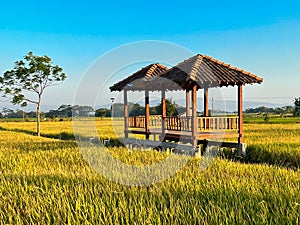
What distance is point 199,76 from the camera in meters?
9.17

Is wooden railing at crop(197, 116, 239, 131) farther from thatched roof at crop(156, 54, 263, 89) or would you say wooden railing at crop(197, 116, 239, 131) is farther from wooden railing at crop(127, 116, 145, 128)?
wooden railing at crop(127, 116, 145, 128)

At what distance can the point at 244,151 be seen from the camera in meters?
9.88

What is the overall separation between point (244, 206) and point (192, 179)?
145cm

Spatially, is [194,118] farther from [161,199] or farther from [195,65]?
[161,199]

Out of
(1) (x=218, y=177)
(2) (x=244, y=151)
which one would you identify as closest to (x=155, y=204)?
(1) (x=218, y=177)

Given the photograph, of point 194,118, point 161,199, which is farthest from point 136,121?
point 161,199

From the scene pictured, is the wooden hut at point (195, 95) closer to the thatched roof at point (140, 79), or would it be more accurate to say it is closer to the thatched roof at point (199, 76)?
the thatched roof at point (199, 76)

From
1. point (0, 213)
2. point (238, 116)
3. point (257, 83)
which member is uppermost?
point (257, 83)

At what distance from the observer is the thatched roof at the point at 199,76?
363 inches

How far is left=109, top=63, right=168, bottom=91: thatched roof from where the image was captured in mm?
11732

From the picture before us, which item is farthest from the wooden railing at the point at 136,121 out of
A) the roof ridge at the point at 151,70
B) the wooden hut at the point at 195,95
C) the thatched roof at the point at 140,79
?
the roof ridge at the point at 151,70

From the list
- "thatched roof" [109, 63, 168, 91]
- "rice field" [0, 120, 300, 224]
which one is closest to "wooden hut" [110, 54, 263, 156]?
"thatched roof" [109, 63, 168, 91]

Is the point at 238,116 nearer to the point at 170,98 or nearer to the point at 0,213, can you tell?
the point at 170,98

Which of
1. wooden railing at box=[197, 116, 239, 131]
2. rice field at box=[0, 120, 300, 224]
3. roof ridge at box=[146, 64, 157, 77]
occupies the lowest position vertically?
rice field at box=[0, 120, 300, 224]
